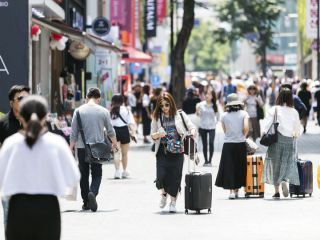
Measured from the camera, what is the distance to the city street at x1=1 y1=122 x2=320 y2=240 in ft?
45.9

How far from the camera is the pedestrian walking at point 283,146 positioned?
61.1 ft

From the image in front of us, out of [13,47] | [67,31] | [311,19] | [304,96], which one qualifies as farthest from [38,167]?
[311,19]

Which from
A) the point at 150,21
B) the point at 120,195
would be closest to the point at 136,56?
the point at 150,21

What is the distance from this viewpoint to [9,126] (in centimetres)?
1270

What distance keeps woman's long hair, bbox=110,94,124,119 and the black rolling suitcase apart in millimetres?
6643

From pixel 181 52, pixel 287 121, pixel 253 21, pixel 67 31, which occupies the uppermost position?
pixel 253 21

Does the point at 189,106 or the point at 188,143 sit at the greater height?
the point at 188,143

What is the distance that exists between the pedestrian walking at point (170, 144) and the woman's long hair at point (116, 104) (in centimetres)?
626

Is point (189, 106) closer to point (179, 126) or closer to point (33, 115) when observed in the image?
point (179, 126)

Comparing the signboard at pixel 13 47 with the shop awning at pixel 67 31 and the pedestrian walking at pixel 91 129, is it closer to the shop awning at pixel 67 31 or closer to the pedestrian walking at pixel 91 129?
the shop awning at pixel 67 31

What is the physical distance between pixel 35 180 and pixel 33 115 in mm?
479

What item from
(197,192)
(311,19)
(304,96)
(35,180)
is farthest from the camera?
(311,19)

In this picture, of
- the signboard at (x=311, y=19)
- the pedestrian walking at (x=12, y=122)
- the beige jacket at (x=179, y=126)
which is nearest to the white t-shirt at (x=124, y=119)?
the beige jacket at (x=179, y=126)

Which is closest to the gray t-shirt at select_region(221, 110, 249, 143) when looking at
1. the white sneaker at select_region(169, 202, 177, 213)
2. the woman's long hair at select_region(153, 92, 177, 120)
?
the woman's long hair at select_region(153, 92, 177, 120)
